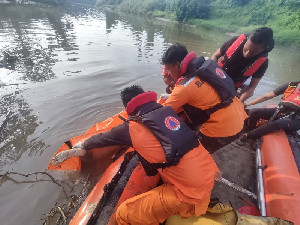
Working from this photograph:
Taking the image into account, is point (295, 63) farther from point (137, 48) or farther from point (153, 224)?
point (153, 224)

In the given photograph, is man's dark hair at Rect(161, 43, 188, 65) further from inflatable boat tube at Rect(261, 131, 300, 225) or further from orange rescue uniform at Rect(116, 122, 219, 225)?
inflatable boat tube at Rect(261, 131, 300, 225)

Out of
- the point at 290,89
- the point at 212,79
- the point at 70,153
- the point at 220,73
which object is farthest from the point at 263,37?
the point at 70,153

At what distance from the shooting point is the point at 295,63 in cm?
1296

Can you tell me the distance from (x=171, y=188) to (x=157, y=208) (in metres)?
0.20

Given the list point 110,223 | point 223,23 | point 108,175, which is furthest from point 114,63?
point 223,23

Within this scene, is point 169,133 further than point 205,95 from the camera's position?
No

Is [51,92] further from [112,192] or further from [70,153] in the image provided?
[112,192]

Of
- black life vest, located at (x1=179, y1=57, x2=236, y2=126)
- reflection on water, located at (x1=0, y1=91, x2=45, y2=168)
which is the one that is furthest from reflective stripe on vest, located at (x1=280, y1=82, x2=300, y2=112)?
reflection on water, located at (x1=0, y1=91, x2=45, y2=168)

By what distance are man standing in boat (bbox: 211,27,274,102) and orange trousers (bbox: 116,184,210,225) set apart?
81.4 inches

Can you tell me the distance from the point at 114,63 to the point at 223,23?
25.5 meters

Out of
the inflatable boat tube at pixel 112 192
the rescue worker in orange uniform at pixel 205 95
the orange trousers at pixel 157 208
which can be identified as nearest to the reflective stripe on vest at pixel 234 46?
the rescue worker in orange uniform at pixel 205 95

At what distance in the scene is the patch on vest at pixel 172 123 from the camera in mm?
1785

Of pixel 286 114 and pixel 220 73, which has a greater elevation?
pixel 220 73

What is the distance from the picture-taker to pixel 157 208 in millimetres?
1845
